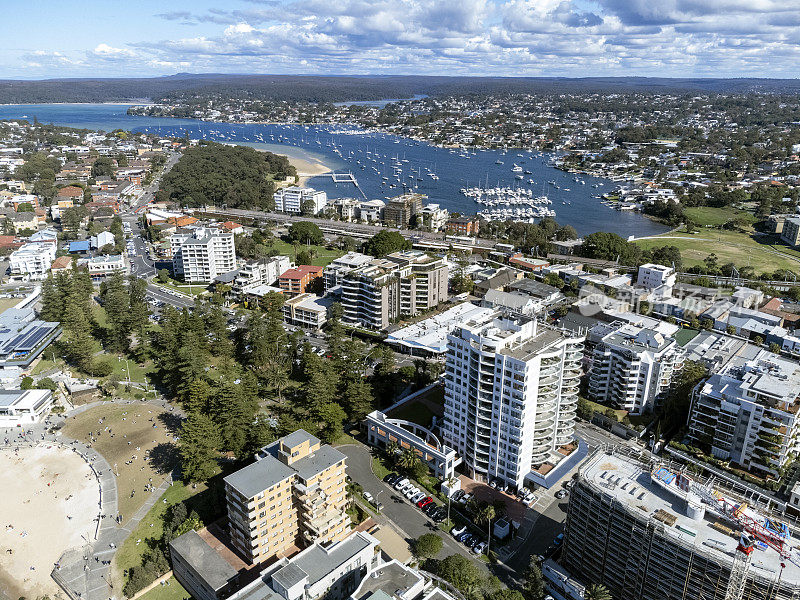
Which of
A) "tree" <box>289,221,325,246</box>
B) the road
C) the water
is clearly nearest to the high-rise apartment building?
the road

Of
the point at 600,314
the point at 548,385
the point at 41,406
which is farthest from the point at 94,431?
the point at 600,314

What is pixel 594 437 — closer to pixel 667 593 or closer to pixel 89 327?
pixel 667 593

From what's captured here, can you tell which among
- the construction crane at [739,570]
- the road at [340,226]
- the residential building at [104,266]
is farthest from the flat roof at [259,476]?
the road at [340,226]

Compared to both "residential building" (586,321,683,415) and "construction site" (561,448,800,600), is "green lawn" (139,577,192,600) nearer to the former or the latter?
"construction site" (561,448,800,600)

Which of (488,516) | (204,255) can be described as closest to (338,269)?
(204,255)

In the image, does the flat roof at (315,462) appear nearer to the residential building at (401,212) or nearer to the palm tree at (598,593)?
Answer: the palm tree at (598,593)

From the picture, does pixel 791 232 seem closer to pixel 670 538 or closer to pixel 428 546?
pixel 670 538
